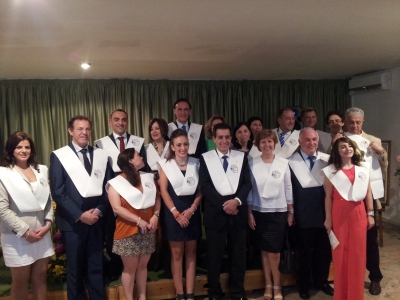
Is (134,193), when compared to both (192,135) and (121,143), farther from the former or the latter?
(192,135)

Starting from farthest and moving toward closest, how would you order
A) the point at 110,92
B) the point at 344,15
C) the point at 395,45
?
the point at 110,92
the point at 395,45
the point at 344,15

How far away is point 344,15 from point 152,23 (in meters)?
1.33

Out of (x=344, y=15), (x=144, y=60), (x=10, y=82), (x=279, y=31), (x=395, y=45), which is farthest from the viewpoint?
(x=10, y=82)

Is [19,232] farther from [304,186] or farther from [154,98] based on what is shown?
[154,98]

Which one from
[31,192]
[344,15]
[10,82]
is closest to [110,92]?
[10,82]

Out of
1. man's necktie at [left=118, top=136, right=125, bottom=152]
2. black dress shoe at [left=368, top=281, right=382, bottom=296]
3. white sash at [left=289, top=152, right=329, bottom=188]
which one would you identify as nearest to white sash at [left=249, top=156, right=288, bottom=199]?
white sash at [left=289, top=152, right=329, bottom=188]

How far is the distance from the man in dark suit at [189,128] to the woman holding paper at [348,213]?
4.17 feet

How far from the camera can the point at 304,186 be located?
2682 mm

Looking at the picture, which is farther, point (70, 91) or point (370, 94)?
point (370, 94)

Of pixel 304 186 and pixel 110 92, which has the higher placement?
pixel 110 92

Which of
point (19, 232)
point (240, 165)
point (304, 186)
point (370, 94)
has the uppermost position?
point (370, 94)

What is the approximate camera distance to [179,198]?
263cm

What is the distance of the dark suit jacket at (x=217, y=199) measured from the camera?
258cm

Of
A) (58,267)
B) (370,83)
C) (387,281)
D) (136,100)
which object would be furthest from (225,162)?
(370,83)
